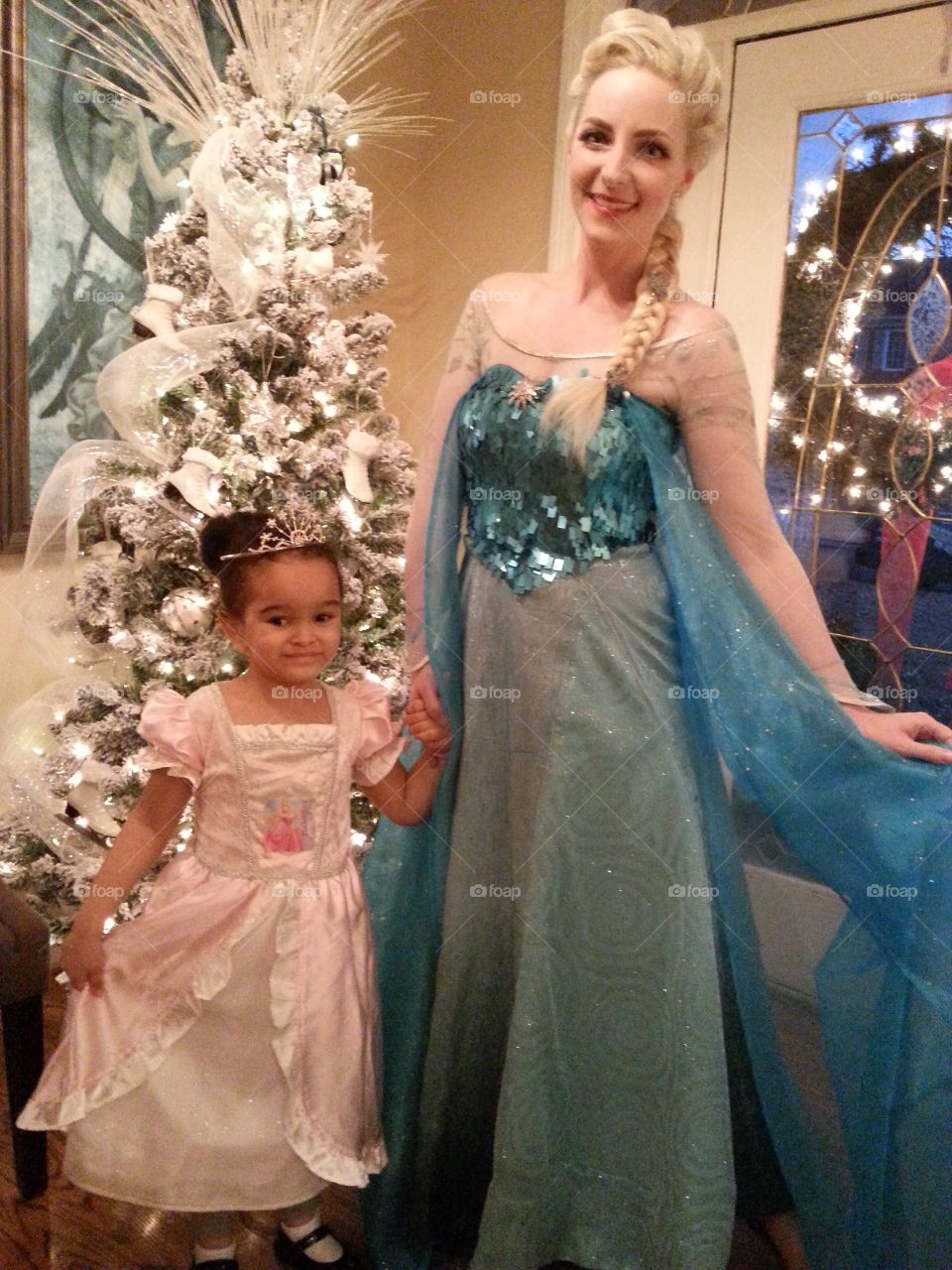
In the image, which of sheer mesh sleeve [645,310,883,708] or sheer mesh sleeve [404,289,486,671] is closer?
sheer mesh sleeve [645,310,883,708]

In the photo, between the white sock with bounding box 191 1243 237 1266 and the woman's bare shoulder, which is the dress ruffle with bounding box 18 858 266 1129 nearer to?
the white sock with bounding box 191 1243 237 1266

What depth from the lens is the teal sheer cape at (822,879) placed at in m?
1.25

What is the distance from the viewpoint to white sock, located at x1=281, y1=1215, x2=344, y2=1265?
4.73 feet

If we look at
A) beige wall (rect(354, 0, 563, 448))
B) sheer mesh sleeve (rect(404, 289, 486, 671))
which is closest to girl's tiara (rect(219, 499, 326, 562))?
sheer mesh sleeve (rect(404, 289, 486, 671))

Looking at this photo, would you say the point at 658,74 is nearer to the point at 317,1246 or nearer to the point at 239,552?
the point at 239,552

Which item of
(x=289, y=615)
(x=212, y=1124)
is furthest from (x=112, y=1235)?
(x=289, y=615)

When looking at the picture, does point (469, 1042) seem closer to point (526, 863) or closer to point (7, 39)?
point (526, 863)

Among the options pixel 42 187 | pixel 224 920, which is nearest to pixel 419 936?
pixel 224 920

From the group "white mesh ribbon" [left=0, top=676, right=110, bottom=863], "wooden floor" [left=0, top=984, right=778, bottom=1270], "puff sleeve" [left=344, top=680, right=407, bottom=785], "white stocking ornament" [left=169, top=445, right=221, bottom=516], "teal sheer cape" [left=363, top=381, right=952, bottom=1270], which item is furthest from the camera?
"white mesh ribbon" [left=0, top=676, right=110, bottom=863]

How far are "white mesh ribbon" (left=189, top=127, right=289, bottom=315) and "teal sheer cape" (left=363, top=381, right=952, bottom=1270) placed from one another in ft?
2.05

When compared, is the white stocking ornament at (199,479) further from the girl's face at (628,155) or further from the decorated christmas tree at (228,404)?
the girl's face at (628,155)

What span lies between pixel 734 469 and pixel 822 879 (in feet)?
1.66

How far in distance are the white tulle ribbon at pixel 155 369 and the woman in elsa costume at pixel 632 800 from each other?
0.58 meters

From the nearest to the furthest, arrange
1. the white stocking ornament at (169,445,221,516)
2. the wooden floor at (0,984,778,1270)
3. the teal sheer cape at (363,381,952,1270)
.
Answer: the teal sheer cape at (363,381,952,1270)
the wooden floor at (0,984,778,1270)
the white stocking ornament at (169,445,221,516)
